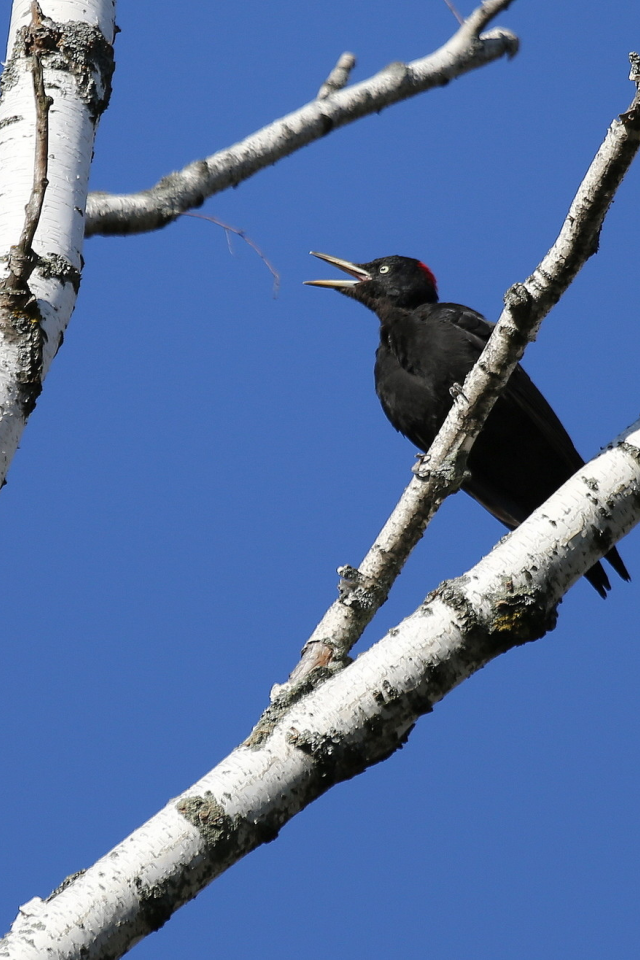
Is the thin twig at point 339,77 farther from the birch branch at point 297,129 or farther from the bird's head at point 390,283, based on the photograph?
the bird's head at point 390,283

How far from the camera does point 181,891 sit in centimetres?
185

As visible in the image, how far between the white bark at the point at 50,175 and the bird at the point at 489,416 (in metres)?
2.66

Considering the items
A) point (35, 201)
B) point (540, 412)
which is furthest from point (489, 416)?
point (35, 201)

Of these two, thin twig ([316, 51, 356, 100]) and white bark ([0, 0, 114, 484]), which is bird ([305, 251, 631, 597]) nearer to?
thin twig ([316, 51, 356, 100])

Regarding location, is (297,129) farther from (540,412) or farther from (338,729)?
(338,729)

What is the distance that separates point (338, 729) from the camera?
210cm

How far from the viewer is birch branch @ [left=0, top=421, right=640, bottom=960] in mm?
1779

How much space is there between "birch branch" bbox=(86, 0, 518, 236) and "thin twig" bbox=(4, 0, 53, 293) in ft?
7.44

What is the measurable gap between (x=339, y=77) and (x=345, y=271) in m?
1.66

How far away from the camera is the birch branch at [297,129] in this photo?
457 centimetres

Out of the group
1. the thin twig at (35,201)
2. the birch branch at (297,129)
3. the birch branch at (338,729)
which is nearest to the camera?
the birch branch at (338,729)

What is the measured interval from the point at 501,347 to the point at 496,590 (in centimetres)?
88

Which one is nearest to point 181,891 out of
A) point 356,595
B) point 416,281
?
point 356,595

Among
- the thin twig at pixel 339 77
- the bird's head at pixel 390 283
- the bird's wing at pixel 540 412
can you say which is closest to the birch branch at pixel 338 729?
the bird's wing at pixel 540 412
